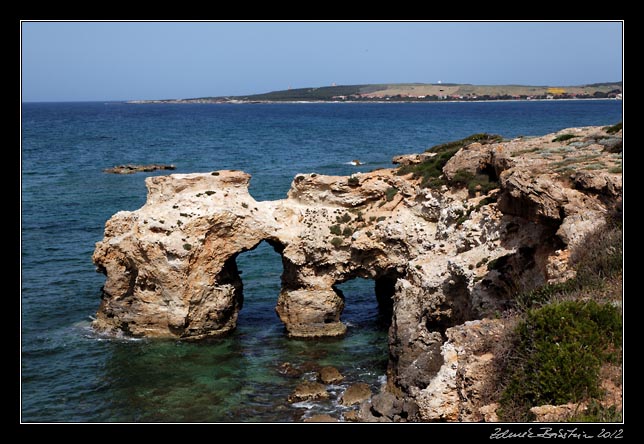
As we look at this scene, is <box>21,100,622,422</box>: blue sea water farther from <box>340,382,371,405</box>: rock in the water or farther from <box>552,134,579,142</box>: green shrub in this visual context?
<box>552,134,579,142</box>: green shrub

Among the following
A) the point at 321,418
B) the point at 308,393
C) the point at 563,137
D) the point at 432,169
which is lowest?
the point at 321,418

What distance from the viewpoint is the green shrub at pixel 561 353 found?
1469 centimetres

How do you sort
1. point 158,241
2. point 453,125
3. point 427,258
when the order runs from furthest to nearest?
point 453,125, point 158,241, point 427,258

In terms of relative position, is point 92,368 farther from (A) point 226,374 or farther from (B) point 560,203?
(B) point 560,203

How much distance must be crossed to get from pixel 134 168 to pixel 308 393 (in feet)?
208

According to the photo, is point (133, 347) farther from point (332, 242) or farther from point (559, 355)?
point (559, 355)

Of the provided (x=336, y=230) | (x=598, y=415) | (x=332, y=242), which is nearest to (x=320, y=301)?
(x=332, y=242)

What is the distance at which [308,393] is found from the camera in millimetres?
27484

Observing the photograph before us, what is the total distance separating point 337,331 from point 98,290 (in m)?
14.1

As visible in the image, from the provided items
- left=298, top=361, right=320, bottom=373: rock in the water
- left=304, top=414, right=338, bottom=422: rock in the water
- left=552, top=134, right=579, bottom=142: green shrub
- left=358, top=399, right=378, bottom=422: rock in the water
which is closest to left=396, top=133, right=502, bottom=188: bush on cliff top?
left=552, top=134, right=579, bottom=142: green shrub

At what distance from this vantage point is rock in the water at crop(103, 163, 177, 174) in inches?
3329

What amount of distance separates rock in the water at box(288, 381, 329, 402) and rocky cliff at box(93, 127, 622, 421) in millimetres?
2658

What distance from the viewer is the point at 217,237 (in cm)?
3391
